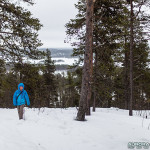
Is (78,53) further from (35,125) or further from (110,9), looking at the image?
(35,125)

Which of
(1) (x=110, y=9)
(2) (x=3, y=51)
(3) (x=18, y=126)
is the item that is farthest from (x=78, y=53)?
(3) (x=18, y=126)

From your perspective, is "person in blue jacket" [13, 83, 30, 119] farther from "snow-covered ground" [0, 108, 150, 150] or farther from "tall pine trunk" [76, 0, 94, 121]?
"tall pine trunk" [76, 0, 94, 121]

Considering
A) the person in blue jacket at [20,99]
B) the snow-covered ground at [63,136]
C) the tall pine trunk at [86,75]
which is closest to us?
the snow-covered ground at [63,136]

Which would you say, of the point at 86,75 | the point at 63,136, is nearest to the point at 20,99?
the point at 63,136

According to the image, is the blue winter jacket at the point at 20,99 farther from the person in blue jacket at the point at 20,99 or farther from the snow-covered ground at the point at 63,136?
the snow-covered ground at the point at 63,136

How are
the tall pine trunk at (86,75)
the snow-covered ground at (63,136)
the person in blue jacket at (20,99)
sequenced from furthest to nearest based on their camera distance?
the tall pine trunk at (86,75) < the person in blue jacket at (20,99) < the snow-covered ground at (63,136)

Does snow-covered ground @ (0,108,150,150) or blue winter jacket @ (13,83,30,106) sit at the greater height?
blue winter jacket @ (13,83,30,106)

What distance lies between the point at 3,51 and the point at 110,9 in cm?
738

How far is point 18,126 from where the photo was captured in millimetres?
6754

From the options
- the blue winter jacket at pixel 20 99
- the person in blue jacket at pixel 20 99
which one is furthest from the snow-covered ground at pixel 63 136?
the blue winter jacket at pixel 20 99

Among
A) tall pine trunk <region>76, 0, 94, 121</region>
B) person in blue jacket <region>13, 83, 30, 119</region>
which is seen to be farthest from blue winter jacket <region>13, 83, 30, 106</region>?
tall pine trunk <region>76, 0, 94, 121</region>

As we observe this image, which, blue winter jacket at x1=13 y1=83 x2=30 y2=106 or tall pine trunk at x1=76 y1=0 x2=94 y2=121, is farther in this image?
tall pine trunk at x1=76 y1=0 x2=94 y2=121

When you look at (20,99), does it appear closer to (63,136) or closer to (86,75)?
(63,136)

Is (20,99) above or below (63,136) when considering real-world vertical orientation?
above
